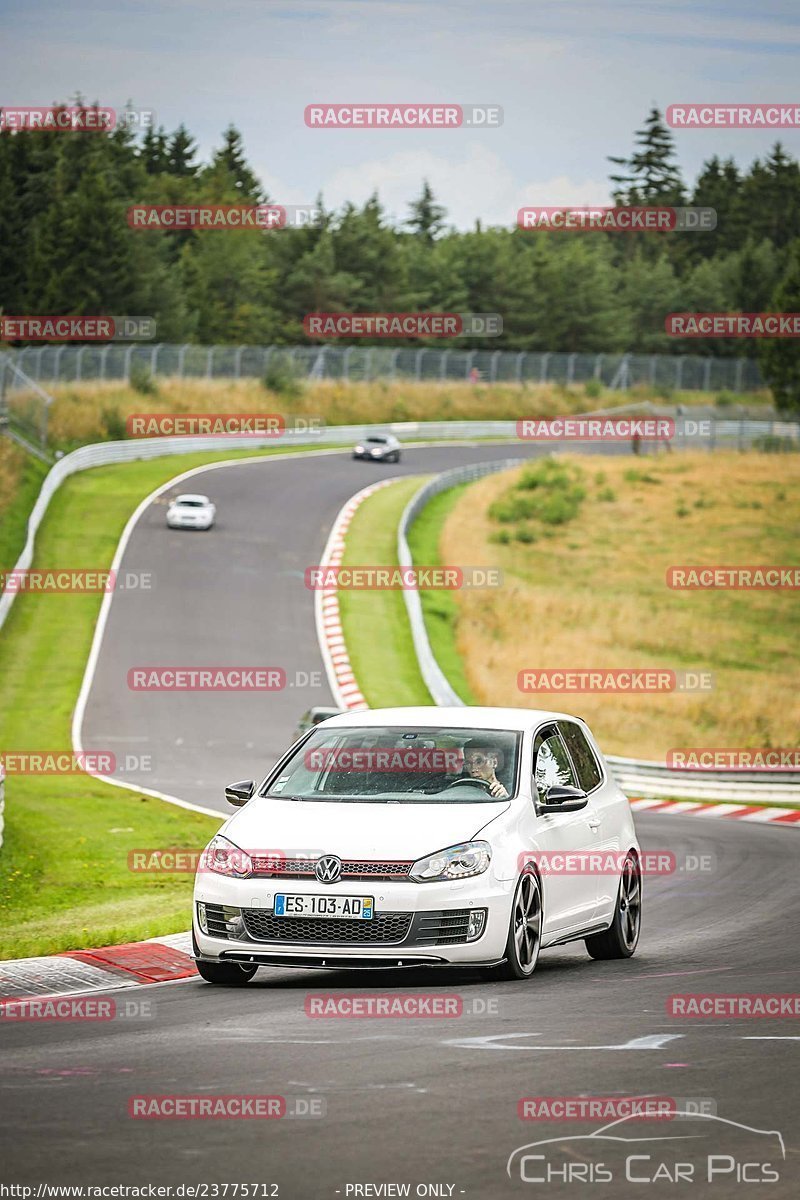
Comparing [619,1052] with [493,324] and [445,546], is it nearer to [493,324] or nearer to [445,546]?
[445,546]

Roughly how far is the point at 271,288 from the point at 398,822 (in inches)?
4176

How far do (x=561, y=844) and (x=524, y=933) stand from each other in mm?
817

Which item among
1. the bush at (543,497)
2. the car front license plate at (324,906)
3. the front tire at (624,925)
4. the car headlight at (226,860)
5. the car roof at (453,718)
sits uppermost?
the car roof at (453,718)

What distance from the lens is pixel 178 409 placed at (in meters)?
73.2

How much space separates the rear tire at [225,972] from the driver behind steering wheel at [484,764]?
1.75 m

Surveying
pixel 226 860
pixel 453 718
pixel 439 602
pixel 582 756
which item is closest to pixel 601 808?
pixel 582 756

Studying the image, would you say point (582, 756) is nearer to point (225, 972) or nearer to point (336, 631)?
point (225, 972)

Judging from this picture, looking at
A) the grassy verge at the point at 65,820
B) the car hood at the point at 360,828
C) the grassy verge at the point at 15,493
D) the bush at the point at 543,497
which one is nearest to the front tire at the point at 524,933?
the car hood at the point at 360,828

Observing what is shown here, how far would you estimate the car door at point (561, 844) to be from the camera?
36.6 feet

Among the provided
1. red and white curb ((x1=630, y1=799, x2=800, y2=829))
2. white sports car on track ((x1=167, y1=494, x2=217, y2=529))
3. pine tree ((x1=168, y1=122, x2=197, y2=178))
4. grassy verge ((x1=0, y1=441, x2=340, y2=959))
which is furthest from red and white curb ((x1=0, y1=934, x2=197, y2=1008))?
pine tree ((x1=168, y1=122, x2=197, y2=178))

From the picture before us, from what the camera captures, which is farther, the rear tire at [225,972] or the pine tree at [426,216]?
the pine tree at [426,216]

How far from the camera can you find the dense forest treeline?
9412cm

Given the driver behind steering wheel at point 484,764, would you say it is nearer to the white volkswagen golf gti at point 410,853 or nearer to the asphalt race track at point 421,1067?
the white volkswagen golf gti at point 410,853

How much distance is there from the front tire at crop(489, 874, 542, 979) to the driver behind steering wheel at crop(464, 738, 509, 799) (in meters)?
0.60
